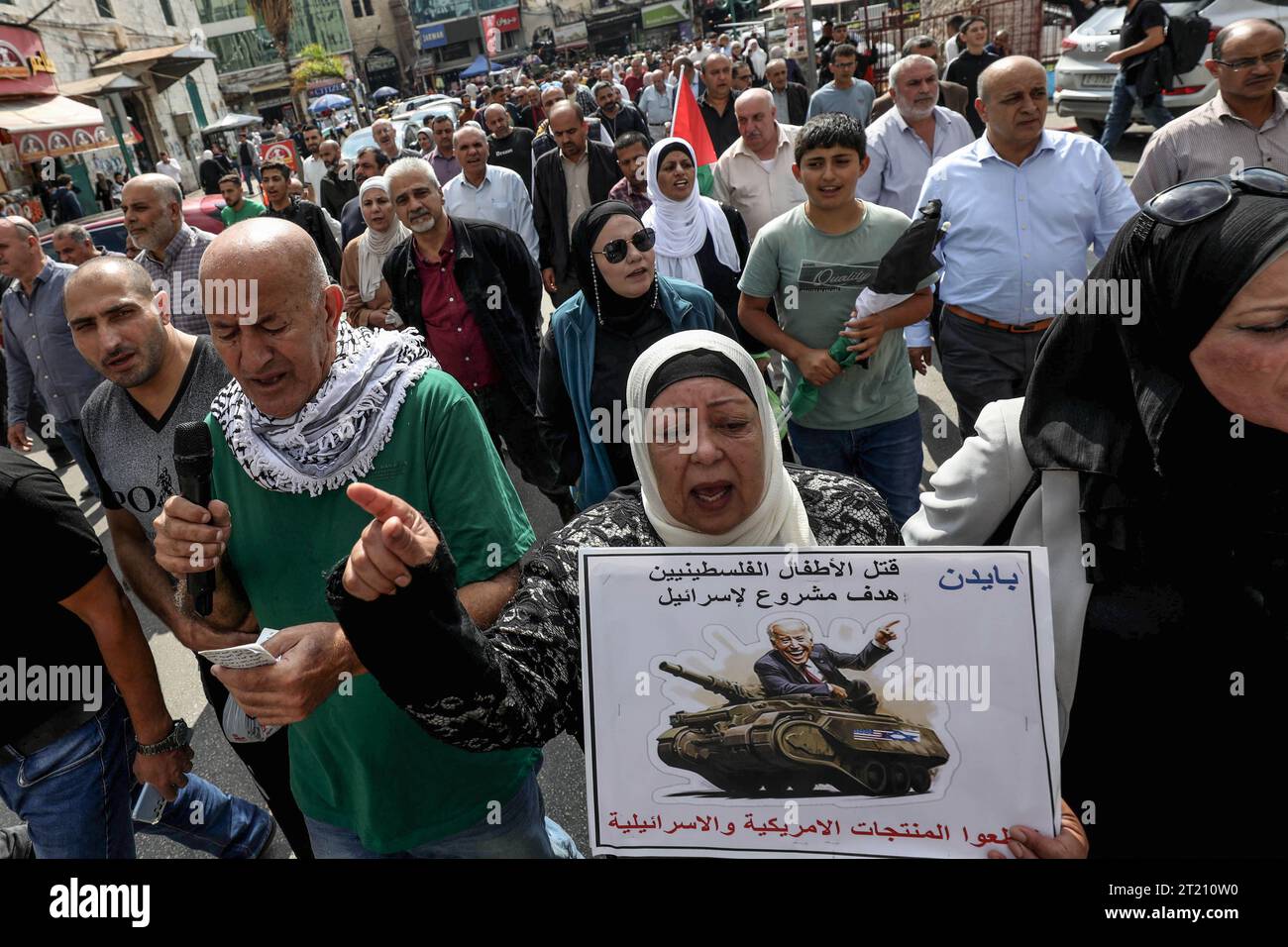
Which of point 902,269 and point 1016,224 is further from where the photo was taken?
point 1016,224

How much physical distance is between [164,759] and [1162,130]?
4.58 meters

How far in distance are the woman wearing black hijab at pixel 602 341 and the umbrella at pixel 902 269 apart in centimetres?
59

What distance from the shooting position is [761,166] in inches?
224

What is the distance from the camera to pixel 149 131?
32438 mm

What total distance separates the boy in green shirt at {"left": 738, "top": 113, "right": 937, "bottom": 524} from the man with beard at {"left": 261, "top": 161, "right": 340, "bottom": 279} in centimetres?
489

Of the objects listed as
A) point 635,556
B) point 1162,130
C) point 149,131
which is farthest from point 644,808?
point 149,131

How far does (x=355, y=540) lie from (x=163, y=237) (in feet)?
14.0

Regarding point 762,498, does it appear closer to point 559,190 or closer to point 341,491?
point 341,491

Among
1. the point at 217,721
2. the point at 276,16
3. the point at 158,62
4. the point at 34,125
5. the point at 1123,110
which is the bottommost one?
the point at 217,721

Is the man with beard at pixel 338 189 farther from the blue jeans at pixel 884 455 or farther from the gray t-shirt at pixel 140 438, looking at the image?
the blue jeans at pixel 884 455

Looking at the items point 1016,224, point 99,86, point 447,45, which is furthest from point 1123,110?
point 447,45

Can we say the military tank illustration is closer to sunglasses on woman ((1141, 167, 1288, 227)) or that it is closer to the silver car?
sunglasses on woman ((1141, 167, 1288, 227))

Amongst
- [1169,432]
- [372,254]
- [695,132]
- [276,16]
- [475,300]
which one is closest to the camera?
[1169,432]
